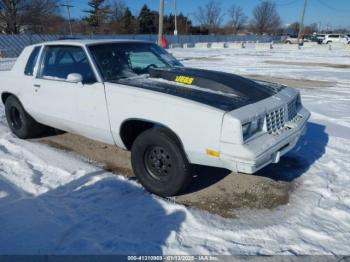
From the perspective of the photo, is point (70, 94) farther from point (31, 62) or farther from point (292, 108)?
point (292, 108)

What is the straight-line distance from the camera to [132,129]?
398cm

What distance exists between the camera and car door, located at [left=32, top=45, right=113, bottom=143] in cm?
406

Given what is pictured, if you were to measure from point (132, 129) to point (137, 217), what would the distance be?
1.10 metres

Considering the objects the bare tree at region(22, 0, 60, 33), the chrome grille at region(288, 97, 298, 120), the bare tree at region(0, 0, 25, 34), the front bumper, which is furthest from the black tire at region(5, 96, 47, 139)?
the bare tree at region(22, 0, 60, 33)

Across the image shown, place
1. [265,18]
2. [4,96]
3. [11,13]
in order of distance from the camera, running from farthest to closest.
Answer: [265,18] < [11,13] < [4,96]

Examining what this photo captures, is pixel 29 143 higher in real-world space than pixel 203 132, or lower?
lower

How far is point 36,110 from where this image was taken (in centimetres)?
502

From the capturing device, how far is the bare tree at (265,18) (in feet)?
297

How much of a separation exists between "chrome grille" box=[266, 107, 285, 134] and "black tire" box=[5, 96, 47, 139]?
3807mm

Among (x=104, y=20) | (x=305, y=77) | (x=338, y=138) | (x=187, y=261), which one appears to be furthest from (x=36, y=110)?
(x=104, y=20)

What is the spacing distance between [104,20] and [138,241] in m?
65.4

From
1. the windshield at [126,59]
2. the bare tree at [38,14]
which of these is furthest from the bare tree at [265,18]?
the windshield at [126,59]

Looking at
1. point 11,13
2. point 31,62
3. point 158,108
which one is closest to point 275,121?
point 158,108

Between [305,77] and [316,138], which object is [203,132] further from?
[305,77]
